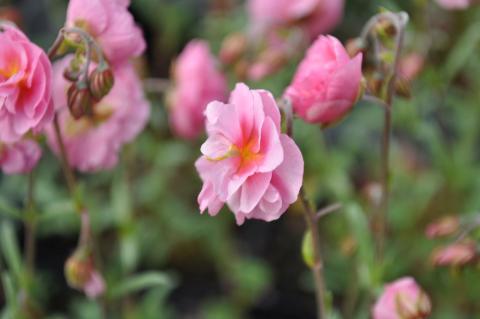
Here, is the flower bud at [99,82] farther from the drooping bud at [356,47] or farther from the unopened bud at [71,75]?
the drooping bud at [356,47]

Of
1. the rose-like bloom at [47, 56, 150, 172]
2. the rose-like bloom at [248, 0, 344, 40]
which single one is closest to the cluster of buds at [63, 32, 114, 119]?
the rose-like bloom at [47, 56, 150, 172]

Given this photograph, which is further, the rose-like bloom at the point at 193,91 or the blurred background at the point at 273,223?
the blurred background at the point at 273,223

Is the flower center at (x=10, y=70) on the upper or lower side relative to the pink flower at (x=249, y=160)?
upper

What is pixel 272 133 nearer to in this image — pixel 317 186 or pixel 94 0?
pixel 94 0

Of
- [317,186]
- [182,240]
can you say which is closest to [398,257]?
[317,186]

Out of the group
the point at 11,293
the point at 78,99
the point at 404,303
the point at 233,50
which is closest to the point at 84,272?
the point at 11,293

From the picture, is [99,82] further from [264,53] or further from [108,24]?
[264,53]

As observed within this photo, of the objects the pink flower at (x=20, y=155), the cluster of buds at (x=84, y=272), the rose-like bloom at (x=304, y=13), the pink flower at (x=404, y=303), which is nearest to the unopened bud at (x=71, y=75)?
the pink flower at (x=20, y=155)

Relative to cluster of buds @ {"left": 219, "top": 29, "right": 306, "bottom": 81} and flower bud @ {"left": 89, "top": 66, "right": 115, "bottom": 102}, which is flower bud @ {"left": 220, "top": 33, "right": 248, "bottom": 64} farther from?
flower bud @ {"left": 89, "top": 66, "right": 115, "bottom": 102}
